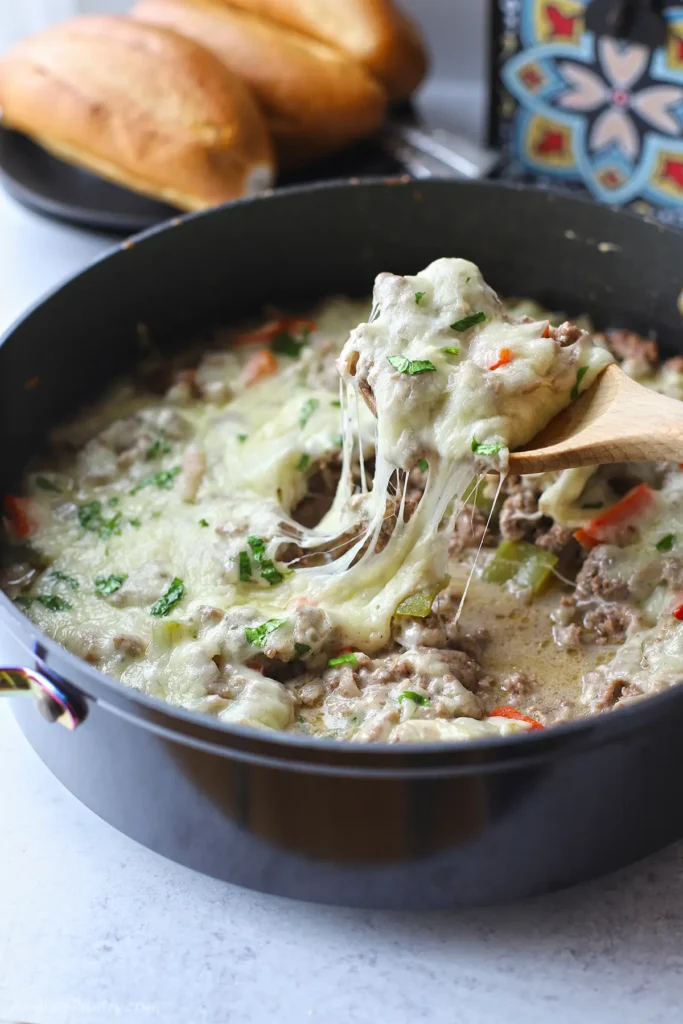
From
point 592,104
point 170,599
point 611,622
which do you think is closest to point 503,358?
point 611,622

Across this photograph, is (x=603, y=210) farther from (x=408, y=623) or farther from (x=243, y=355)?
(x=408, y=623)

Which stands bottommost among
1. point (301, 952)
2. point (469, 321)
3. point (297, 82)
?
point (301, 952)

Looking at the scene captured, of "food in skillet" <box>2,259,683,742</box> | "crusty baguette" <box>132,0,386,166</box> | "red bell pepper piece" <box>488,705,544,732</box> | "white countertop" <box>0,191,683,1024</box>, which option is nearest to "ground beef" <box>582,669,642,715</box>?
"food in skillet" <box>2,259,683,742</box>

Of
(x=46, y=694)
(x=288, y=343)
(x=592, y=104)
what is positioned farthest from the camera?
(x=592, y=104)

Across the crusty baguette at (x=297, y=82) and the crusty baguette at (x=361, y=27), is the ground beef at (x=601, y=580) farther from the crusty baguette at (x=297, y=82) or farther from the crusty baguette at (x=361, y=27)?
the crusty baguette at (x=361, y=27)

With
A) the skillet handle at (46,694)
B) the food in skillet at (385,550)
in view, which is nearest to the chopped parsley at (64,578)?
the food in skillet at (385,550)

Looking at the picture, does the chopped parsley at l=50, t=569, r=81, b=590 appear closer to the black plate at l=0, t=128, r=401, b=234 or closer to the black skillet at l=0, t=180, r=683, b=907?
the black skillet at l=0, t=180, r=683, b=907

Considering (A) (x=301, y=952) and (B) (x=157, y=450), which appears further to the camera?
(B) (x=157, y=450)

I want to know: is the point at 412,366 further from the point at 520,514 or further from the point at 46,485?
the point at 46,485
